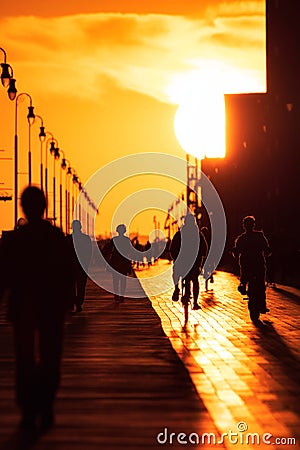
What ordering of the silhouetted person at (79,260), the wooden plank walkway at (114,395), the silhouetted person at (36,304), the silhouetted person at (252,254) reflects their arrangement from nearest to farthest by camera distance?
the wooden plank walkway at (114,395) < the silhouetted person at (36,304) < the silhouetted person at (252,254) < the silhouetted person at (79,260)

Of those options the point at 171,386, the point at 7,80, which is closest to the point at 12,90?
the point at 7,80

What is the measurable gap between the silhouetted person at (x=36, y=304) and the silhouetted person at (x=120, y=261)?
66.2ft

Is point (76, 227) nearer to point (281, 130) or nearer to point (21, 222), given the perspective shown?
point (21, 222)

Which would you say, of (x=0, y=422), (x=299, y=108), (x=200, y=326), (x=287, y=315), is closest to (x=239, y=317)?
(x=287, y=315)

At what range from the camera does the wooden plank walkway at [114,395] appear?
859cm

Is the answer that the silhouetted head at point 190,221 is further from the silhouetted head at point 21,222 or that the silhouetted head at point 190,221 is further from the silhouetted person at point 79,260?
the silhouetted head at point 21,222

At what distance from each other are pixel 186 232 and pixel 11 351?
285 inches

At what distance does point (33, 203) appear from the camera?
914cm

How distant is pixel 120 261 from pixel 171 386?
18.2 metres

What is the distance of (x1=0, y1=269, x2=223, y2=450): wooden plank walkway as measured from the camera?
8594mm

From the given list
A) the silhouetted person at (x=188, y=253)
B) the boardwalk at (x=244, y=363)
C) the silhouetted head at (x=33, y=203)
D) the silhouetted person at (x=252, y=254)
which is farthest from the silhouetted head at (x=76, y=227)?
the silhouetted head at (x=33, y=203)

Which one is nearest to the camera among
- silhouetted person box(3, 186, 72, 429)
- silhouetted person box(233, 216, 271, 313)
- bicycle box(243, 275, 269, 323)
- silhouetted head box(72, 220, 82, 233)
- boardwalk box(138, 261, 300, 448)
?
silhouetted person box(3, 186, 72, 429)

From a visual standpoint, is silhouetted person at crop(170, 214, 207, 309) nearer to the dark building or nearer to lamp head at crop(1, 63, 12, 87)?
lamp head at crop(1, 63, 12, 87)

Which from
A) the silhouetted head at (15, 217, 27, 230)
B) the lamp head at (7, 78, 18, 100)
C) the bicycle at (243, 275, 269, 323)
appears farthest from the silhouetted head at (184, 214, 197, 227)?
the lamp head at (7, 78, 18, 100)
